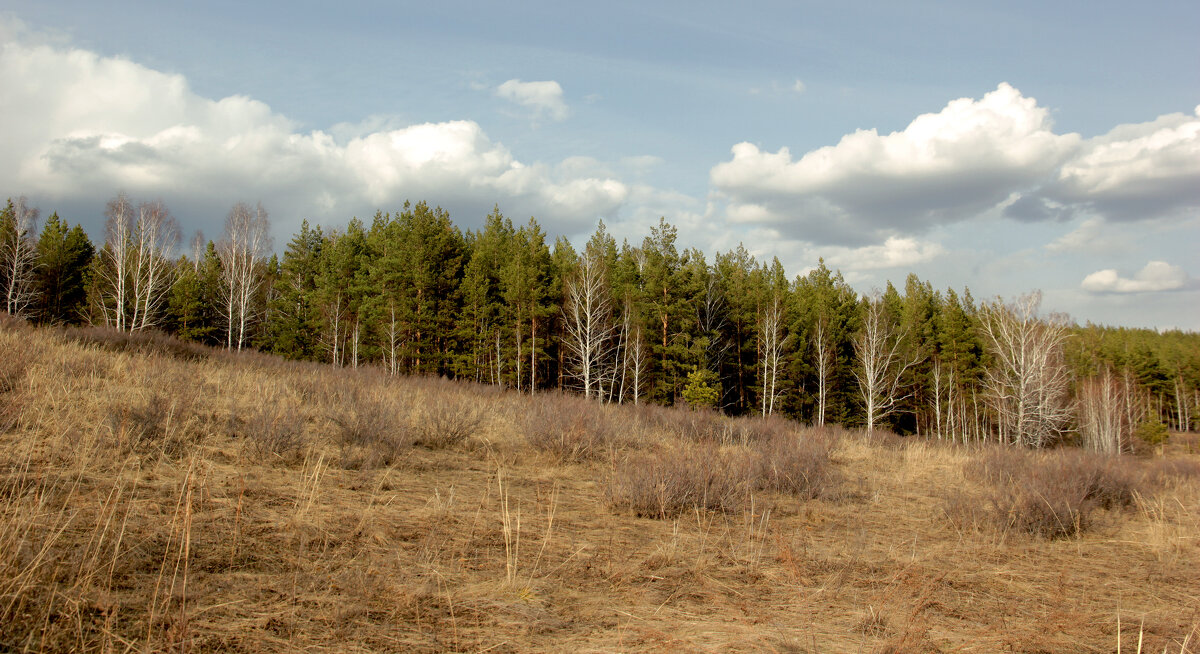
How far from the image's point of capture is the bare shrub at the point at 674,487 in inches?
234

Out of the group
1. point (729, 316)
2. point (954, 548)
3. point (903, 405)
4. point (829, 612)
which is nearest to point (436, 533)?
point (829, 612)

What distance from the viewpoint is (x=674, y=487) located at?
6086mm

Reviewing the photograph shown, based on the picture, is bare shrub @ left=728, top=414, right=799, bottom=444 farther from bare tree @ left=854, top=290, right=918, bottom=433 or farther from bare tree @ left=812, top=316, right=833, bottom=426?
bare tree @ left=812, top=316, right=833, bottom=426

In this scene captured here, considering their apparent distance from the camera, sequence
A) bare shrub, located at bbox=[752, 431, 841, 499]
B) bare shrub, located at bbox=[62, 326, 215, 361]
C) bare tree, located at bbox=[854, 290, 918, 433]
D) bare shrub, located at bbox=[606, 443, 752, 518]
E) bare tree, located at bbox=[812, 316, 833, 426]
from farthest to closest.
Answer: bare tree, located at bbox=[812, 316, 833, 426] < bare tree, located at bbox=[854, 290, 918, 433] < bare shrub, located at bbox=[62, 326, 215, 361] < bare shrub, located at bbox=[752, 431, 841, 499] < bare shrub, located at bbox=[606, 443, 752, 518]

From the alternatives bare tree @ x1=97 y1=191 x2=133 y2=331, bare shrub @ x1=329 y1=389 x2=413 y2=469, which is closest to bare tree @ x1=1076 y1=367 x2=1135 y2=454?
bare shrub @ x1=329 y1=389 x2=413 y2=469

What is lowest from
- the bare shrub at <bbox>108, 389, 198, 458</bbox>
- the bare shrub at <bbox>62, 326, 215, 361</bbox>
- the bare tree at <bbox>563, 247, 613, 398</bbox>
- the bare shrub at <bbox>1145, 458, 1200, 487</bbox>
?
the bare shrub at <bbox>1145, 458, 1200, 487</bbox>

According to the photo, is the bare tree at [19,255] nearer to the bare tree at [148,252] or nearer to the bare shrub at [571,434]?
the bare tree at [148,252]

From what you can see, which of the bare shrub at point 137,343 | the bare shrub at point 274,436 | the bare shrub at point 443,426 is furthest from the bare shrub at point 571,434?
the bare shrub at point 137,343

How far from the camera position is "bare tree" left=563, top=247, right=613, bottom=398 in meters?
30.9

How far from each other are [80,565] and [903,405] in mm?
50472

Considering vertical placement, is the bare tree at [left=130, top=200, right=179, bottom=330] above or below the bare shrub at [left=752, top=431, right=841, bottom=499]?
above

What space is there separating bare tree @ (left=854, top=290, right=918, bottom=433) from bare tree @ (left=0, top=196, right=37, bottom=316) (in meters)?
49.9

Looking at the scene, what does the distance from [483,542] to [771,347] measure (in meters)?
36.5

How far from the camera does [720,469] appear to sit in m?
6.98
